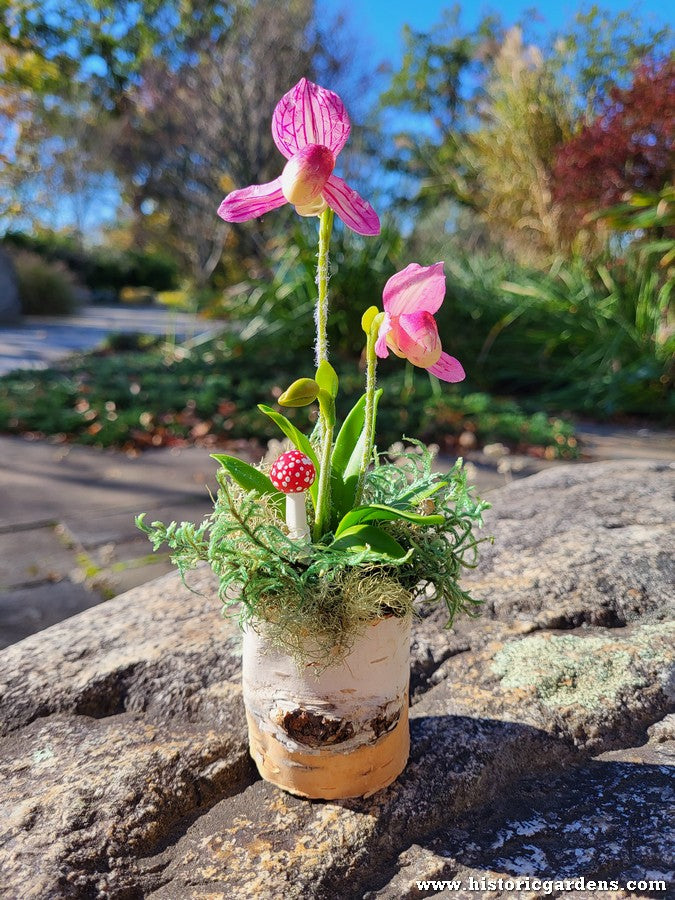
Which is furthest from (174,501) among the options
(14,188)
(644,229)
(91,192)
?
(91,192)

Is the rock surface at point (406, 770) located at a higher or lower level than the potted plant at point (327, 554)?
lower

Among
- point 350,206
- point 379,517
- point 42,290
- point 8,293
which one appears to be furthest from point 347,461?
point 42,290

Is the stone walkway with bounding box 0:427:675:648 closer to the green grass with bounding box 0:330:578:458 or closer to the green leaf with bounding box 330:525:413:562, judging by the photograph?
the green grass with bounding box 0:330:578:458

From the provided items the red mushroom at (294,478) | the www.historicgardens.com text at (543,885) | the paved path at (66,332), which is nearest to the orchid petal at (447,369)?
the red mushroom at (294,478)

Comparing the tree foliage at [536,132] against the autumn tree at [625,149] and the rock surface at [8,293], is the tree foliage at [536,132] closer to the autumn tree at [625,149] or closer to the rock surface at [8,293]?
the autumn tree at [625,149]

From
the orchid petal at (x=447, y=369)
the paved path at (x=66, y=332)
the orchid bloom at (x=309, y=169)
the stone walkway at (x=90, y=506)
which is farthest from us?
→ the paved path at (x=66, y=332)

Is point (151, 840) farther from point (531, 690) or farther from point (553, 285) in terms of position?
point (553, 285)
